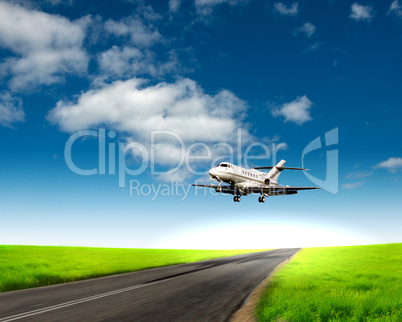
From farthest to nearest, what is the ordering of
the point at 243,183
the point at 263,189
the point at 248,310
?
1. the point at 263,189
2. the point at 243,183
3. the point at 248,310

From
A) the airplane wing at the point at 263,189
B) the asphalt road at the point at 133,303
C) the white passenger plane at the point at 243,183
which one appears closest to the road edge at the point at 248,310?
the asphalt road at the point at 133,303

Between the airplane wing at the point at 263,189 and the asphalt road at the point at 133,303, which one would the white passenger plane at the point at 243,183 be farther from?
the asphalt road at the point at 133,303

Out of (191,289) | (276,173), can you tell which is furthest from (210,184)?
(191,289)

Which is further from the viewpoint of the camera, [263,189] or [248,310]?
[263,189]

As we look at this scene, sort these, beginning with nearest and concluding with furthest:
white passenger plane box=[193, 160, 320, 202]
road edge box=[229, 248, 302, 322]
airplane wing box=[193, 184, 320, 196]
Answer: road edge box=[229, 248, 302, 322]
white passenger plane box=[193, 160, 320, 202]
airplane wing box=[193, 184, 320, 196]

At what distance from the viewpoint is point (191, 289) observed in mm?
14562

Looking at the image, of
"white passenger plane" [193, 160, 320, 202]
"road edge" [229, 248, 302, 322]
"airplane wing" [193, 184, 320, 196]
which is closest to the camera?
"road edge" [229, 248, 302, 322]

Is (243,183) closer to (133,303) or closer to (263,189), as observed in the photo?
(263,189)

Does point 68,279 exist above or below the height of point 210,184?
below

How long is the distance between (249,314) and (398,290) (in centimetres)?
718

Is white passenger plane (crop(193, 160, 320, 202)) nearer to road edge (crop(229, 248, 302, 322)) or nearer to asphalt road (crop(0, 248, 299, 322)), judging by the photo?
asphalt road (crop(0, 248, 299, 322))

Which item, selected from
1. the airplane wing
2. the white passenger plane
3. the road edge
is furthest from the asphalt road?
the airplane wing

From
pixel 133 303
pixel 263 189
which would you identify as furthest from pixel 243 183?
pixel 133 303

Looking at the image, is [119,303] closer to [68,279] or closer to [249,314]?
[249,314]
